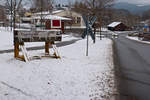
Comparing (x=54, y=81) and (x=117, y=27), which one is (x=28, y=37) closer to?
(x=54, y=81)

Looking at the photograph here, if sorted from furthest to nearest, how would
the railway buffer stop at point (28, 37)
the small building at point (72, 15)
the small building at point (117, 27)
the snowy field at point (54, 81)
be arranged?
the small building at point (117, 27)
the small building at point (72, 15)
the railway buffer stop at point (28, 37)
the snowy field at point (54, 81)

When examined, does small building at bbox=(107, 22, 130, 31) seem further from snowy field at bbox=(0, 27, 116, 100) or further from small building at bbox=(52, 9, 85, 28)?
snowy field at bbox=(0, 27, 116, 100)

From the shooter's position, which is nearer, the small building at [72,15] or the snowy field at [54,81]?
the snowy field at [54,81]

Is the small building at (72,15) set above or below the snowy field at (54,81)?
above

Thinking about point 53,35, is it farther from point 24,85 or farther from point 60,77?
point 24,85

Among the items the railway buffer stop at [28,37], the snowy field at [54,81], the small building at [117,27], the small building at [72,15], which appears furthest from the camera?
the small building at [117,27]

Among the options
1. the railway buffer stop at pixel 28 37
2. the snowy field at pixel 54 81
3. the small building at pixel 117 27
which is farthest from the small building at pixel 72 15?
the snowy field at pixel 54 81

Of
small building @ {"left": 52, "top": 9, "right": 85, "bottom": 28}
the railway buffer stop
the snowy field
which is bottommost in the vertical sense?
the snowy field

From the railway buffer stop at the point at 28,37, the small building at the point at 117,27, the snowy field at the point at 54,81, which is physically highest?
the small building at the point at 117,27

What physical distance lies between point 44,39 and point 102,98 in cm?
635

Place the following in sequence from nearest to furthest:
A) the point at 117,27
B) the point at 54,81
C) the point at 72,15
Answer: the point at 54,81 → the point at 72,15 → the point at 117,27

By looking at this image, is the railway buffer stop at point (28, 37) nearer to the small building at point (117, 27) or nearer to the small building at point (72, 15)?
the small building at point (72, 15)

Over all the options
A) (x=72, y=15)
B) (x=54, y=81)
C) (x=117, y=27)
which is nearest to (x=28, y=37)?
(x=54, y=81)

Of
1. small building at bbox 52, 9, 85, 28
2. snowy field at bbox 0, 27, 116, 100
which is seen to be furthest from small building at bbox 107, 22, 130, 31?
snowy field at bbox 0, 27, 116, 100
